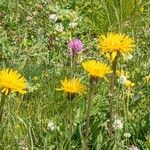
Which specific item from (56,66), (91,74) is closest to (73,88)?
(91,74)

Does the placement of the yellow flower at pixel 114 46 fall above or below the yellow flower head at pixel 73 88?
above

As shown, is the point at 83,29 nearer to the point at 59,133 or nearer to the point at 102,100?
the point at 102,100

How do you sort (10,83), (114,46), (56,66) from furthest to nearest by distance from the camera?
(56,66) < (114,46) < (10,83)

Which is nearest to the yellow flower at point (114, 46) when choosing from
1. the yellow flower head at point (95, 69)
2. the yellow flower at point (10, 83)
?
the yellow flower head at point (95, 69)

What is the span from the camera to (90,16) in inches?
164

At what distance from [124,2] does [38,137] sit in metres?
1.76

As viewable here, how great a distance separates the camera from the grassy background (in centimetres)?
241

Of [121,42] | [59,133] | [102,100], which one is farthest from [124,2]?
[121,42]

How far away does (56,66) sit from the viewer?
3361 mm

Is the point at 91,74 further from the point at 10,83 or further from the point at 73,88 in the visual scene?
the point at 10,83

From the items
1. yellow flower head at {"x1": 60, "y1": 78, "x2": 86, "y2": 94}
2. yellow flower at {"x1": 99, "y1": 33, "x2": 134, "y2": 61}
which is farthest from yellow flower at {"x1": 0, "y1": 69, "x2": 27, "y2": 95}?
yellow flower at {"x1": 99, "y1": 33, "x2": 134, "y2": 61}

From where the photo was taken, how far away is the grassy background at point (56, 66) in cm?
241

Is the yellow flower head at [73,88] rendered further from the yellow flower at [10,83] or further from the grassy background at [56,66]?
the grassy background at [56,66]

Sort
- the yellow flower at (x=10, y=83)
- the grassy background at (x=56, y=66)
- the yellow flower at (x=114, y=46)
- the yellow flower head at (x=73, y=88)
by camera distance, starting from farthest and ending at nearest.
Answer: the grassy background at (x=56, y=66) → the yellow flower at (x=114, y=46) → the yellow flower head at (x=73, y=88) → the yellow flower at (x=10, y=83)
